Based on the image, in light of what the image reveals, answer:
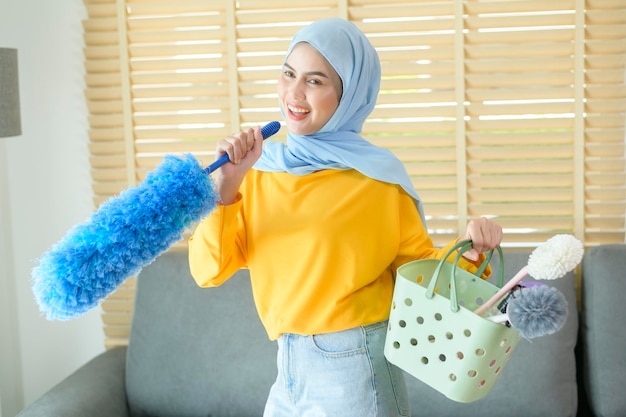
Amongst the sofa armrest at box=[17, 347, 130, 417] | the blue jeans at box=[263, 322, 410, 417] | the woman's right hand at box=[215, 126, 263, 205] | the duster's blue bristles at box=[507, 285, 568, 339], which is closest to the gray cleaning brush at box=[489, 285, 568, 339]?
the duster's blue bristles at box=[507, 285, 568, 339]

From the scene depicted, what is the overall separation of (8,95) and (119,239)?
3.62 ft

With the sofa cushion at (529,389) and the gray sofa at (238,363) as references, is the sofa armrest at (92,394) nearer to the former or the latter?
the gray sofa at (238,363)

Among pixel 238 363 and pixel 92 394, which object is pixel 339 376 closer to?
pixel 238 363

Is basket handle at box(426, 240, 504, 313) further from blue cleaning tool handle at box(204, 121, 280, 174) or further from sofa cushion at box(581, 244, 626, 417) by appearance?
sofa cushion at box(581, 244, 626, 417)

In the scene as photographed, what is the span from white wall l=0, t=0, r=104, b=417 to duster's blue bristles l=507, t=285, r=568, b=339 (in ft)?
6.02

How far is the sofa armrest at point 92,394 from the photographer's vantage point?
7.01ft

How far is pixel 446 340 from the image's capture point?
129 cm

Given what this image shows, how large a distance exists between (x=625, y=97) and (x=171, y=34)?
4.74ft

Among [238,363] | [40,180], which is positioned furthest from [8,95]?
[238,363]

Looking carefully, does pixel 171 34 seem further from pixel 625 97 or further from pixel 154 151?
pixel 625 97

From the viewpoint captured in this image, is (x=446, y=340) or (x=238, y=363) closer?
(x=446, y=340)

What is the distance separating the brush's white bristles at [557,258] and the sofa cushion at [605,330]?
1.17 metres

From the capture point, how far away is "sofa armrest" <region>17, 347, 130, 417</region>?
2.14m

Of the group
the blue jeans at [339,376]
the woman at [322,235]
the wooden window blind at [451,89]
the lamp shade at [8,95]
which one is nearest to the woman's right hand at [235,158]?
the woman at [322,235]
